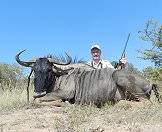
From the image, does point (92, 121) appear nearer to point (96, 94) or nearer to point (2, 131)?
point (2, 131)

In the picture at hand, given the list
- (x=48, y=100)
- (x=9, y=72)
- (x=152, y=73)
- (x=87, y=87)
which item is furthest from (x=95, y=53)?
(x=9, y=72)

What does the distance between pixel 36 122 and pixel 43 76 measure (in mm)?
3205

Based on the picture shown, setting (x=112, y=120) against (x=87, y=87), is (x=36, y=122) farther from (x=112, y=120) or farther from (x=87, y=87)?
(x=87, y=87)

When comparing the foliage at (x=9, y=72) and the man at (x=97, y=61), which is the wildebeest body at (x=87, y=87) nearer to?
the man at (x=97, y=61)

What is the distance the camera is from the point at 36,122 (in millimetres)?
7320

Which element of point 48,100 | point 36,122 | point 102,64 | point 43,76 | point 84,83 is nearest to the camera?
point 36,122

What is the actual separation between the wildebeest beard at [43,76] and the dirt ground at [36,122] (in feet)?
3.60

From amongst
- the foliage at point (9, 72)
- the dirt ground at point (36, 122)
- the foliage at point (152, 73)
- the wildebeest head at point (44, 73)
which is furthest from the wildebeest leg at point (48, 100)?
the foliage at point (9, 72)

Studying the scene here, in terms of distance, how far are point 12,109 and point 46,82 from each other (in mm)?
1168

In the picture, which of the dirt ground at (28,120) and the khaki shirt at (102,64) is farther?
the khaki shirt at (102,64)

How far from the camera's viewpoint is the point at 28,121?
7516 millimetres

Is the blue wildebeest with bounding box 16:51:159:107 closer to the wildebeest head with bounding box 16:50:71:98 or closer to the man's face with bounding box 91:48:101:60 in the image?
the wildebeest head with bounding box 16:50:71:98

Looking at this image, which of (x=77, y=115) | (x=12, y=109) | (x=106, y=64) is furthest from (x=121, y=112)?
(x=106, y=64)

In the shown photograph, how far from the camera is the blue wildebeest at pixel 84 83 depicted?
968cm
